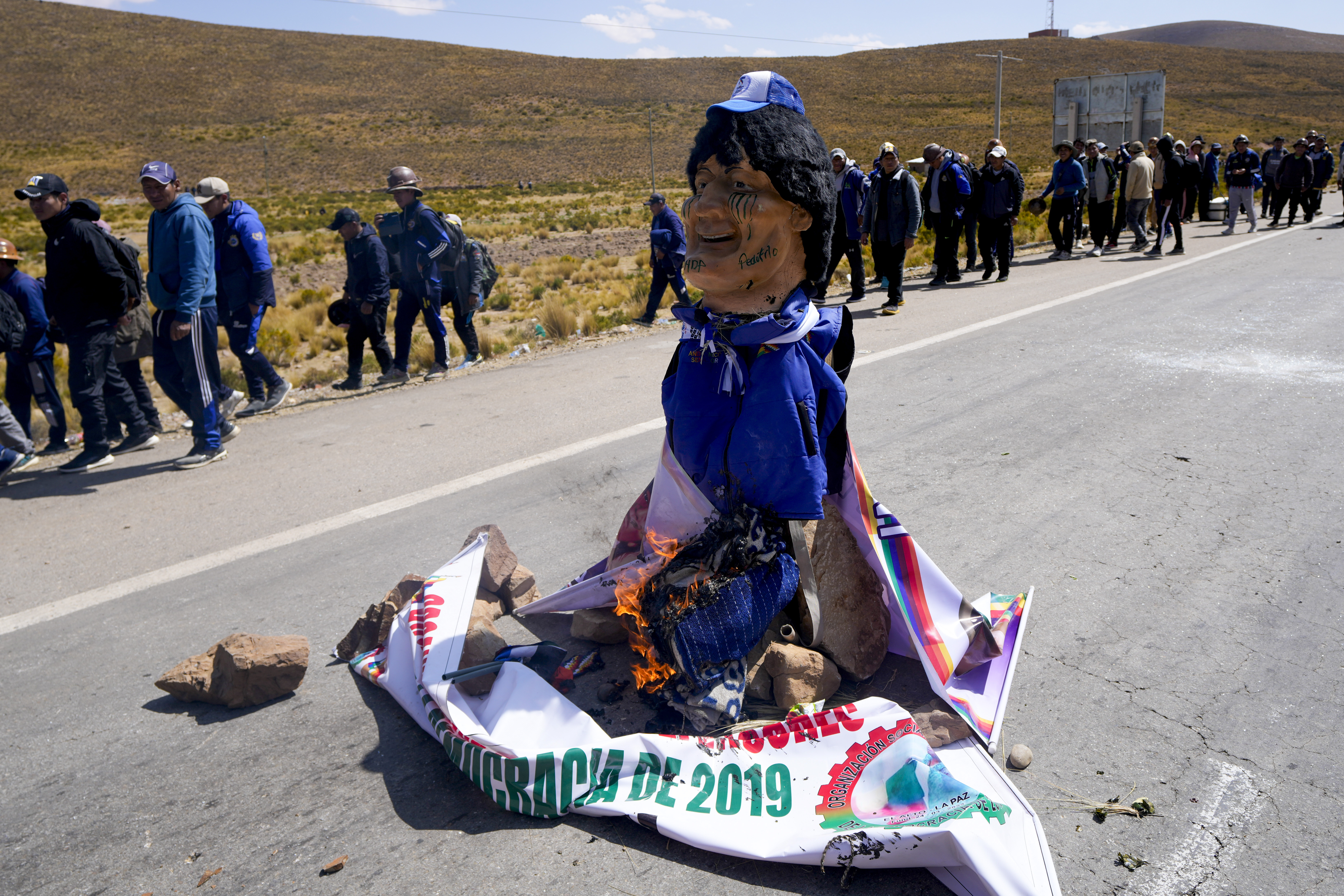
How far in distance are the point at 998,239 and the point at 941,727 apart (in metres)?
11.8

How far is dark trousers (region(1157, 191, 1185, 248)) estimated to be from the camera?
48.5 ft

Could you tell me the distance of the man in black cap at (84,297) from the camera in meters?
6.43

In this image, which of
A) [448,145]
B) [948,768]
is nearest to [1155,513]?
[948,768]

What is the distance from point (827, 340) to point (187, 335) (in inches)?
210

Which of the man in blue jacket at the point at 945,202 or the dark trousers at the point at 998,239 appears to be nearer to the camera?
the man in blue jacket at the point at 945,202

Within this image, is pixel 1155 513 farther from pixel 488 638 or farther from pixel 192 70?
pixel 192 70

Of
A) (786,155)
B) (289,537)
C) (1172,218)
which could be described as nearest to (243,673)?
(289,537)

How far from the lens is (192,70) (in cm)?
7756

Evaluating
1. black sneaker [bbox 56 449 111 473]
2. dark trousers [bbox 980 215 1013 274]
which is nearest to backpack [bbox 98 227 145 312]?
black sneaker [bbox 56 449 111 473]

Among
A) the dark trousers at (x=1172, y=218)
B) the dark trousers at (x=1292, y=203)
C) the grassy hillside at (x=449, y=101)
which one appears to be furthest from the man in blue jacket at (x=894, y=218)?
the grassy hillside at (x=449, y=101)

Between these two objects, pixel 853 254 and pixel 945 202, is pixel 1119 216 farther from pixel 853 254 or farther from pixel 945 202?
pixel 853 254

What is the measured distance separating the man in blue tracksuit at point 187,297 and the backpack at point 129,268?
217 millimetres

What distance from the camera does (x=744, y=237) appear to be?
2932 mm

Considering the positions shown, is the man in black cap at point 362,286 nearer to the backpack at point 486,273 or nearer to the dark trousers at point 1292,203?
the backpack at point 486,273
